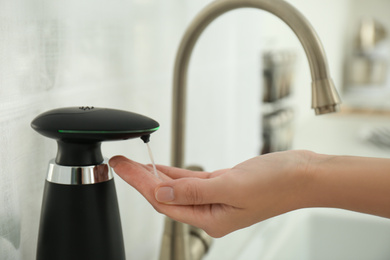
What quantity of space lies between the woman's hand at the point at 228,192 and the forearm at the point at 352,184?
0.04ft

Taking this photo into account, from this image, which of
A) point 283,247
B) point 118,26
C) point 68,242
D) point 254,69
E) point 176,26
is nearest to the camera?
point 68,242

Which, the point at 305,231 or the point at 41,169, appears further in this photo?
the point at 305,231

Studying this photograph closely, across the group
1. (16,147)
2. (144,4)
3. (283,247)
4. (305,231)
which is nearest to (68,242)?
(16,147)

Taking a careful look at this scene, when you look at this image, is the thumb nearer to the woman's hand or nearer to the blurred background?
the woman's hand

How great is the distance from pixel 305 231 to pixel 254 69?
45 cm

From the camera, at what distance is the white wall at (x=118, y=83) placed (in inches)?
17.2

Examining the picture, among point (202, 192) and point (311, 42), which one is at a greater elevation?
point (311, 42)

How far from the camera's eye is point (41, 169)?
1.61ft

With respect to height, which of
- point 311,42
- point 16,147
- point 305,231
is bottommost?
point 305,231

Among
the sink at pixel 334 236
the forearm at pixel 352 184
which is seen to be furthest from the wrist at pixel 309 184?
the sink at pixel 334 236

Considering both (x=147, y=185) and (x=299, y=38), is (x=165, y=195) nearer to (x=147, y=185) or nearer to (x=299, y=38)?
(x=147, y=185)

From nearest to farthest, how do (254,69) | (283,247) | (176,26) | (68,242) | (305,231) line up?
(68,242), (176,26), (283,247), (305,231), (254,69)

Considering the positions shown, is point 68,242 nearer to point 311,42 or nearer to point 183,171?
point 183,171

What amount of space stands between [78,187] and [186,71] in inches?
11.2
